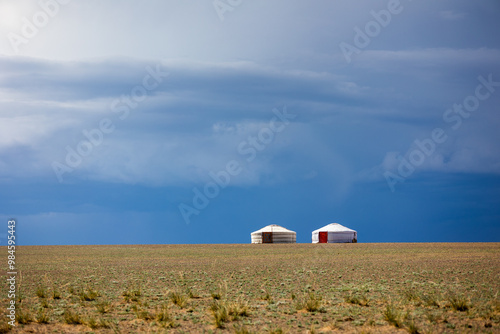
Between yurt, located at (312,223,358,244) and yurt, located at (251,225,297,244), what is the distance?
14.7 ft

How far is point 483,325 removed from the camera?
14.9 m

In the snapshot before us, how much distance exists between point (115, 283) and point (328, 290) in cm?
1027

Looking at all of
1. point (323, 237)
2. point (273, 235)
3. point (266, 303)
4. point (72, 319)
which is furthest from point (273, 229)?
point (72, 319)

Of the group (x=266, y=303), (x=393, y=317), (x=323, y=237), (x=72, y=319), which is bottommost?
(x=72, y=319)

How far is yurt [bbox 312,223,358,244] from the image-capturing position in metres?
90.2

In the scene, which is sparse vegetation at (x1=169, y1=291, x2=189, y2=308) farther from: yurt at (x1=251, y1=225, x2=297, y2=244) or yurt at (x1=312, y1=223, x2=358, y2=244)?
yurt at (x1=251, y1=225, x2=297, y2=244)

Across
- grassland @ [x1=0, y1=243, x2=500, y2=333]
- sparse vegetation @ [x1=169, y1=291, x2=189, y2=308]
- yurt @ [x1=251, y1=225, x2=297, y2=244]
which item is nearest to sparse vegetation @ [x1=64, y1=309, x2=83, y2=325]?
grassland @ [x1=0, y1=243, x2=500, y2=333]

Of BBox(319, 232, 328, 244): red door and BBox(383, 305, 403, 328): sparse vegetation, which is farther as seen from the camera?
BBox(319, 232, 328, 244): red door

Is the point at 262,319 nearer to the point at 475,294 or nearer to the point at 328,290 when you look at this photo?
the point at 328,290

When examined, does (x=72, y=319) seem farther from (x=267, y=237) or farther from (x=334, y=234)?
(x=267, y=237)

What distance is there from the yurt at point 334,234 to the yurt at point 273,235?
4489 mm

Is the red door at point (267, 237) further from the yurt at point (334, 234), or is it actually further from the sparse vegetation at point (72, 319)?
the sparse vegetation at point (72, 319)

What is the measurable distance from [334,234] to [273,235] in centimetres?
1078

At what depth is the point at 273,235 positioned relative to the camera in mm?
93812
